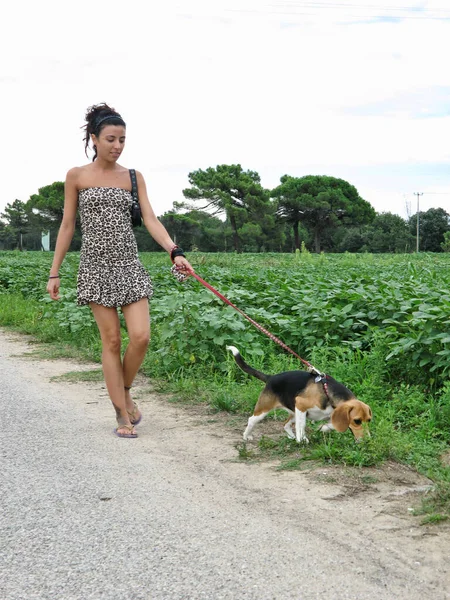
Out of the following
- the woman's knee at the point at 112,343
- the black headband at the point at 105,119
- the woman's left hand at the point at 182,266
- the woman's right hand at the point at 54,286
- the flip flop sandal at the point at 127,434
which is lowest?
the flip flop sandal at the point at 127,434

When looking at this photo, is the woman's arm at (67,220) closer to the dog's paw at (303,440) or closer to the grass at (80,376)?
the dog's paw at (303,440)

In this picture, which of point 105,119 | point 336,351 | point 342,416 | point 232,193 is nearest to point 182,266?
point 105,119

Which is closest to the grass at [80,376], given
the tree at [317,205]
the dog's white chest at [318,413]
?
the dog's white chest at [318,413]

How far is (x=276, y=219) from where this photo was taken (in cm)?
7569

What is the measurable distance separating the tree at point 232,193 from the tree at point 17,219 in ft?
106

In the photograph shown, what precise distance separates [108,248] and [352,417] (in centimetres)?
210

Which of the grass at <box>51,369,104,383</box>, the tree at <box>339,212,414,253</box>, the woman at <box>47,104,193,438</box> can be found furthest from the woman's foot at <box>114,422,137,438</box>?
the tree at <box>339,212,414,253</box>

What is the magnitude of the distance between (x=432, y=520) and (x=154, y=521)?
1353 millimetres

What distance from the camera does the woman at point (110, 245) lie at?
16.5 ft

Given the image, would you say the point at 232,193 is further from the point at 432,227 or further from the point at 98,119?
the point at 98,119

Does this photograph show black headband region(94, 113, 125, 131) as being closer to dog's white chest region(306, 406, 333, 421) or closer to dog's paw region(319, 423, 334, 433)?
dog's white chest region(306, 406, 333, 421)

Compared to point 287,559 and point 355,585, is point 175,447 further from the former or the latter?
point 355,585

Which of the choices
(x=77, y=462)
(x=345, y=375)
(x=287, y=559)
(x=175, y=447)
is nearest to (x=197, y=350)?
(x=345, y=375)

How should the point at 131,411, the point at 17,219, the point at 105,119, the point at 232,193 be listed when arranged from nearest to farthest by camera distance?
the point at 105,119 < the point at 131,411 < the point at 232,193 < the point at 17,219
